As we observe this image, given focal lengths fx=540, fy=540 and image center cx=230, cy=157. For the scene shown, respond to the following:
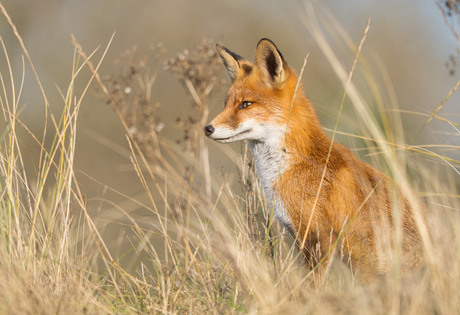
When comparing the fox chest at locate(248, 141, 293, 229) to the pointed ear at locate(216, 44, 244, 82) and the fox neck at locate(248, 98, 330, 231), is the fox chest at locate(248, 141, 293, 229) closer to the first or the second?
the fox neck at locate(248, 98, 330, 231)

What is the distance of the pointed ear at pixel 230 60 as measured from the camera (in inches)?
164

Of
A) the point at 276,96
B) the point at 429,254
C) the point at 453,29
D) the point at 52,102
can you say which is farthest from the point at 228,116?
the point at 52,102

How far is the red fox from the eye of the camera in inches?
125

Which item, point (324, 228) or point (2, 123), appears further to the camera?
point (2, 123)

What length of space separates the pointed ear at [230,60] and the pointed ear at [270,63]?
0.28m

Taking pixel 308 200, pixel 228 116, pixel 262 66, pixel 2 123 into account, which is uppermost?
pixel 262 66

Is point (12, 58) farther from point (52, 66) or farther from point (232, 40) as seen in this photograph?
point (232, 40)

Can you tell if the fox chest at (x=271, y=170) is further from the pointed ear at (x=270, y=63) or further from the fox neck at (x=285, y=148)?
the pointed ear at (x=270, y=63)

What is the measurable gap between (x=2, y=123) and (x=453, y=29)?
11385 mm

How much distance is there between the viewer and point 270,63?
399 cm

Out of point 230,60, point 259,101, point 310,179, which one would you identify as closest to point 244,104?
point 259,101

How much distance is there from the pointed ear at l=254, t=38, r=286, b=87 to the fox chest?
51 cm

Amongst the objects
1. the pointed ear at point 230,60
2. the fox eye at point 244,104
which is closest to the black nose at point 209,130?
the fox eye at point 244,104

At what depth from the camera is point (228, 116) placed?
12.7 ft
